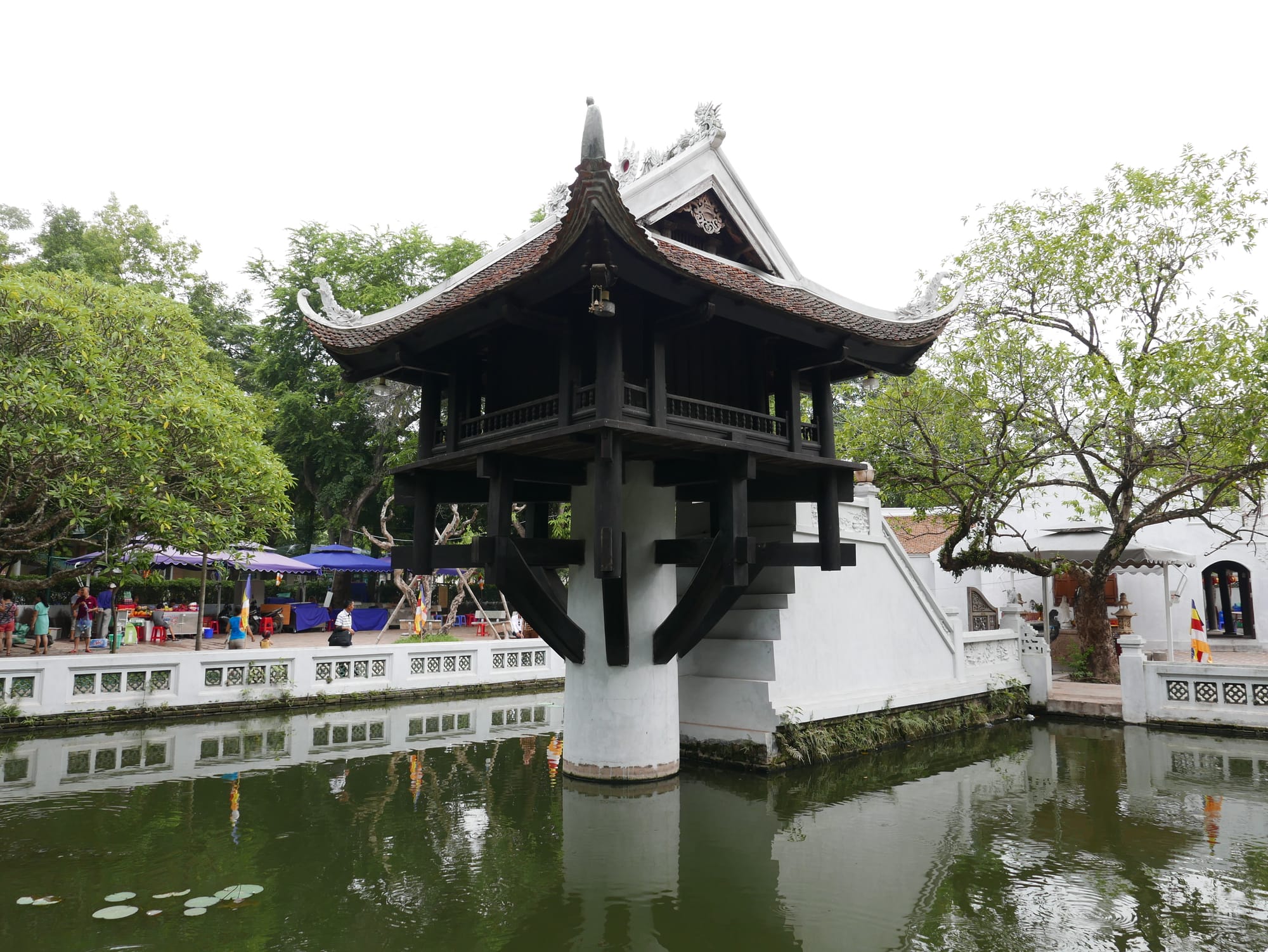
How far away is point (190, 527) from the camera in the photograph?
42.8 ft

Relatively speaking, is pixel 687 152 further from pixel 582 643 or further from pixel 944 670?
pixel 944 670

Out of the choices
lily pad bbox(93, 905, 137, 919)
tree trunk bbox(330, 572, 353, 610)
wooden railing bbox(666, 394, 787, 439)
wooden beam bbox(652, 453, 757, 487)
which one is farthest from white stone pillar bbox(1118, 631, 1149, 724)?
tree trunk bbox(330, 572, 353, 610)

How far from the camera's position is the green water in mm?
5297

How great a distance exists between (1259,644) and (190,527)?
2295 cm

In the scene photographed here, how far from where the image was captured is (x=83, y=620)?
690 inches

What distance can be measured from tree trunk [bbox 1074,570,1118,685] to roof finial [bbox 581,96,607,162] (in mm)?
12785

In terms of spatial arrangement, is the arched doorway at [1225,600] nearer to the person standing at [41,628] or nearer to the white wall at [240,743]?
the white wall at [240,743]

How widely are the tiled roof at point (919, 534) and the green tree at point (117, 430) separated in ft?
52.4

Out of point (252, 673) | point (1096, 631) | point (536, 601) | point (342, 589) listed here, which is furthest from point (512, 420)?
point (342, 589)

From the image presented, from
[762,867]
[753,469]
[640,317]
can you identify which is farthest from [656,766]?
[640,317]

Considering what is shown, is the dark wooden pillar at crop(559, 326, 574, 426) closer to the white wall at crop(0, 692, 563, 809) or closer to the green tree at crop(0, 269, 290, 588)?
the white wall at crop(0, 692, 563, 809)

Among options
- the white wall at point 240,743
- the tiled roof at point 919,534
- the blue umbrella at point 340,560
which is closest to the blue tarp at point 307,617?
the blue umbrella at point 340,560

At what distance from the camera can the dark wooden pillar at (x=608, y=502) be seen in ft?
24.7

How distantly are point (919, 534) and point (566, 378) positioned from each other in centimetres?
1856
